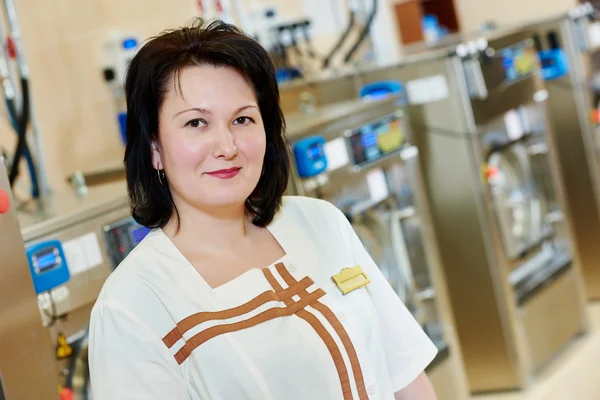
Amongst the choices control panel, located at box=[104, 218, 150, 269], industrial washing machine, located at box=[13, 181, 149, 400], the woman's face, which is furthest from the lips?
control panel, located at box=[104, 218, 150, 269]

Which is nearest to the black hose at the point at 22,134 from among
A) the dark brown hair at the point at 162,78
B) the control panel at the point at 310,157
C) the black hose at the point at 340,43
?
the control panel at the point at 310,157

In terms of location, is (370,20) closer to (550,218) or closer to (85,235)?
(550,218)

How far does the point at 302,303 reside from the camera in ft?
5.23

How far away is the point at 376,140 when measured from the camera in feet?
10.3

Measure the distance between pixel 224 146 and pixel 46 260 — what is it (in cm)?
69

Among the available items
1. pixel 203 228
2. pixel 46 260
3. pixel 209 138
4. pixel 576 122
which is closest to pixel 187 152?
pixel 209 138

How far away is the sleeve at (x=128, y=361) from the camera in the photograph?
1424 mm

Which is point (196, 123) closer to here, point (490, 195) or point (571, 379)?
point (490, 195)

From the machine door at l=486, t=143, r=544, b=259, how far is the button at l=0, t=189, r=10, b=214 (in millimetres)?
2397

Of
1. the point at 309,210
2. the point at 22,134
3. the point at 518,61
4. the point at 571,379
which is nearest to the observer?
the point at 309,210

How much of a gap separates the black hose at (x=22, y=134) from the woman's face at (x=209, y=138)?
1.16 metres

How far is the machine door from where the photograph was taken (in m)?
3.76

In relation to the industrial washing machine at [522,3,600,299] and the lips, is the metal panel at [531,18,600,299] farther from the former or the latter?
the lips

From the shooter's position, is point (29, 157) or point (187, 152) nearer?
point (187, 152)
